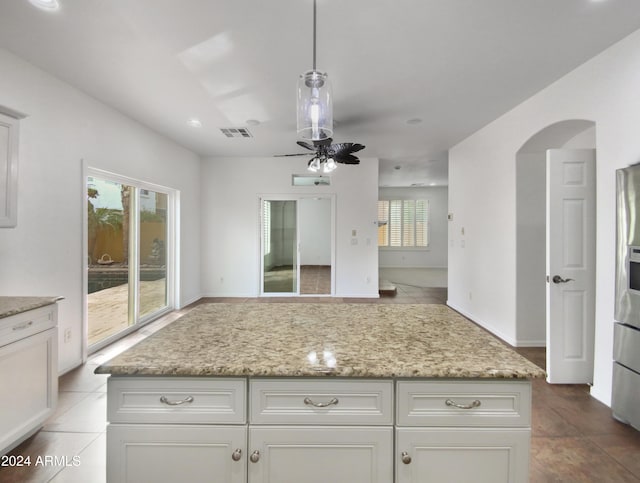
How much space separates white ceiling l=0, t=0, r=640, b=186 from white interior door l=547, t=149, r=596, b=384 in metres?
0.90

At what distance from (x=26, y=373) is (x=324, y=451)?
76.7 inches

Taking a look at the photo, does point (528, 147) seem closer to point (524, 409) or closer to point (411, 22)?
point (411, 22)

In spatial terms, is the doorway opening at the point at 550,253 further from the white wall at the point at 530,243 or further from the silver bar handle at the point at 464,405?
the silver bar handle at the point at 464,405

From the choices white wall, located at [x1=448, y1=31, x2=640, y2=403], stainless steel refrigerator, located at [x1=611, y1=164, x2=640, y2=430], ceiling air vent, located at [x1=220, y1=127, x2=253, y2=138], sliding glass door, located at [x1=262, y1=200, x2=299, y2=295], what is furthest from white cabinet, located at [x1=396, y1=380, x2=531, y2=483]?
sliding glass door, located at [x1=262, y1=200, x2=299, y2=295]

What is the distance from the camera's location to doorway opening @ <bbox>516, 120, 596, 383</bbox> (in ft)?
8.88

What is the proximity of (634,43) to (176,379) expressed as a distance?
349 cm

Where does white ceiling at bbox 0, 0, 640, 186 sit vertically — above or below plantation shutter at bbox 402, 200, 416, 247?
above

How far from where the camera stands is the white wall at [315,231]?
20.8 feet

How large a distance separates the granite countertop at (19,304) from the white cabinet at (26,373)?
0.03 m

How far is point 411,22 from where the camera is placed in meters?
2.13

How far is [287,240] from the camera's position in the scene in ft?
20.8

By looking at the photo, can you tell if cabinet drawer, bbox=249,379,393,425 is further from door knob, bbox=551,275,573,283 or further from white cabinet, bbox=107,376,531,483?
door knob, bbox=551,275,573,283

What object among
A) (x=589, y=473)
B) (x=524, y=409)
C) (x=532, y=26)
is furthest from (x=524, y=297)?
(x=524, y=409)

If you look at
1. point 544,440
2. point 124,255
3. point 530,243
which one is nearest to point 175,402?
point 544,440
